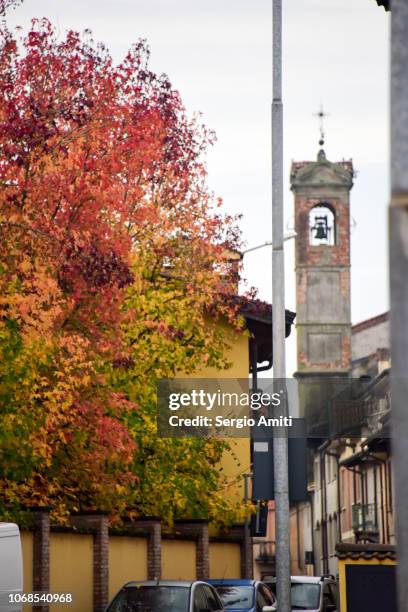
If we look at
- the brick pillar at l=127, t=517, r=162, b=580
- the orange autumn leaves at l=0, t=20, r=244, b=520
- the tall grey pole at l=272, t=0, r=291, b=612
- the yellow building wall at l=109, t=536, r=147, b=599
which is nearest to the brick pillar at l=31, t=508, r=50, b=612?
the orange autumn leaves at l=0, t=20, r=244, b=520

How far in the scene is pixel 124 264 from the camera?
21188mm

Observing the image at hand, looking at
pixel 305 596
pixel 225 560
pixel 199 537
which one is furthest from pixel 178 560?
pixel 225 560

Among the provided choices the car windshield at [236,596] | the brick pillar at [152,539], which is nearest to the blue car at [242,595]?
the car windshield at [236,596]

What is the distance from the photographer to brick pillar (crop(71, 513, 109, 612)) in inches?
1014

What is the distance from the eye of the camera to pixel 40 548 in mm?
22656

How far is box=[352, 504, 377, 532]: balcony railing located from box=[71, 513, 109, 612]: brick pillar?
117ft

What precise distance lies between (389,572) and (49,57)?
10.5 metres

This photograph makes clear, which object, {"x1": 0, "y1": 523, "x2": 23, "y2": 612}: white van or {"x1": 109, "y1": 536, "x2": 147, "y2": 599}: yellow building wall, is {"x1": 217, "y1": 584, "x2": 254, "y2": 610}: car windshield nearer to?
{"x1": 109, "y1": 536, "x2": 147, "y2": 599}: yellow building wall

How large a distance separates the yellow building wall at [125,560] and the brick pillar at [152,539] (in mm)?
111

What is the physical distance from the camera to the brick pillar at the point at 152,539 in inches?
1132

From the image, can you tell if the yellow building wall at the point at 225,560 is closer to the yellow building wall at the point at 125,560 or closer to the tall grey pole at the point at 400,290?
the yellow building wall at the point at 125,560

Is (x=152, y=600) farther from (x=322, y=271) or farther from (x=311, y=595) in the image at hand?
(x=322, y=271)

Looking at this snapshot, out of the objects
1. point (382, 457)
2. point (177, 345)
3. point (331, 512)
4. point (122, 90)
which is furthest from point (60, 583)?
point (331, 512)

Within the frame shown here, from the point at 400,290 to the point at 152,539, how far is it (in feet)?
82.4
